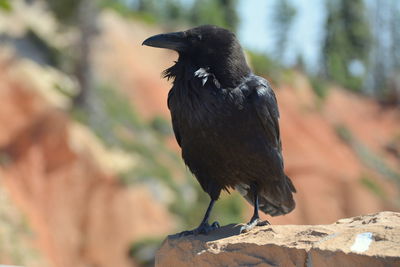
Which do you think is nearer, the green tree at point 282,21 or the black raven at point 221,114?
the black raven at point 221,114

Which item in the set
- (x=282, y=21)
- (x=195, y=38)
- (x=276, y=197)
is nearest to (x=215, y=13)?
(x=282, y=21)

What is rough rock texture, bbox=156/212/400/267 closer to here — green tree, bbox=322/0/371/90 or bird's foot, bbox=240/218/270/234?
bird's foot, bbox=240/218/270/234

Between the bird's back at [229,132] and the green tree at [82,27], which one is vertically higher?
the green tree at [82,27]

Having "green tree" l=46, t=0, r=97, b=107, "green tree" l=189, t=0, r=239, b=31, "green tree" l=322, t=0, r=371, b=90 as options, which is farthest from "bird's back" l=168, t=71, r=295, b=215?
"green tree" l=322, t=0, r=371, b=90

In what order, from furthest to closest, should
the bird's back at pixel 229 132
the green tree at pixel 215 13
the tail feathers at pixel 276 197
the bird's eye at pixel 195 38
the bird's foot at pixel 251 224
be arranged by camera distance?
the green tree at pixel 215 13
the tail feathers at pixel 276 197
the bird's eye at pixel 195 38
the bird's back at pixel 229 132
the bird's foot at pixel 251 224

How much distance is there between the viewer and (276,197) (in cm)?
520

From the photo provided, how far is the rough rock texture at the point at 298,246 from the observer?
3.43m

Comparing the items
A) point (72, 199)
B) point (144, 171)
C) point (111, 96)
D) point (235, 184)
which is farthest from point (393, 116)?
point (235, 184)

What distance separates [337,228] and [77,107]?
15898 mm

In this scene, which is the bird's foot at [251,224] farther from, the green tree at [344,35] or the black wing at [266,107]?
the green tree at [344,35]

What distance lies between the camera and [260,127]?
15.7ft

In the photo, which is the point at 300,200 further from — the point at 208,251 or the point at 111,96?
the point at 208,251

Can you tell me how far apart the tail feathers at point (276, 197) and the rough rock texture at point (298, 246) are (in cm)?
52

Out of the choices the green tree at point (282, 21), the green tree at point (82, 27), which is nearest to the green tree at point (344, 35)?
the green tree at point (282, 21)
